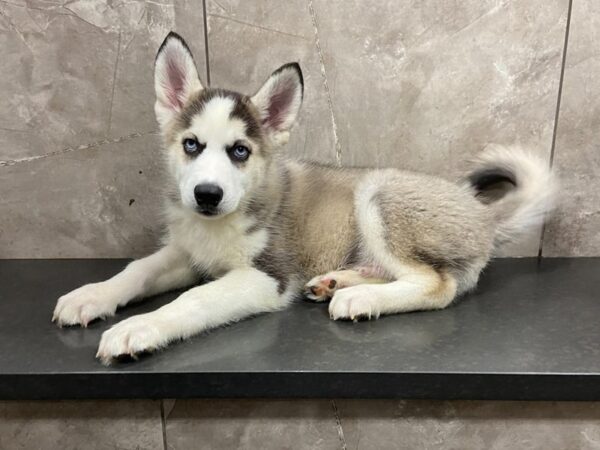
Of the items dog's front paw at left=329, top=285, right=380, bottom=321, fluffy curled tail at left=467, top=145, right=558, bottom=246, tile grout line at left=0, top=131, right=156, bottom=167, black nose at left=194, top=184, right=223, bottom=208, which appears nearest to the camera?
black nose at left=194, top=184, right=223, bottom=208

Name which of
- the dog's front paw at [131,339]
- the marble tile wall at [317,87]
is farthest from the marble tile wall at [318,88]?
the dog's front paw at [131,339]

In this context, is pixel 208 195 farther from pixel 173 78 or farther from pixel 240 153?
pixel 173 78

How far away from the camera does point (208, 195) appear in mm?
1351

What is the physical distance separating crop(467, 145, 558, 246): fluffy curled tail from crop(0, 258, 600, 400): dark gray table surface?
29 cm

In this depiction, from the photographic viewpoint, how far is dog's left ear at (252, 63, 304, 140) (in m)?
1.49

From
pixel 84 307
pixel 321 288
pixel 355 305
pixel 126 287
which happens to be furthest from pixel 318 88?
pixel 84 307

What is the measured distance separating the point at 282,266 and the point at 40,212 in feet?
3.59

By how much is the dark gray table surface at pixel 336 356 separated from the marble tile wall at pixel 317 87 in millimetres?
557

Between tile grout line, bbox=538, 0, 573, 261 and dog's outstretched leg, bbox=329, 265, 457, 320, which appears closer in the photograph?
dog's outstretched leg, bbox=329, 265, 457, 320

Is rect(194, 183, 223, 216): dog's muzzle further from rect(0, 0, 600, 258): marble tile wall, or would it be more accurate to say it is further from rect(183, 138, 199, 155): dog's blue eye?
rect(0, 0, 600, 258): marble tile wall

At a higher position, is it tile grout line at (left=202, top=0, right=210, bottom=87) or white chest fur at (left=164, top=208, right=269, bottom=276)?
tile grout line at (left=202, top=0, right=210, bottom=87)

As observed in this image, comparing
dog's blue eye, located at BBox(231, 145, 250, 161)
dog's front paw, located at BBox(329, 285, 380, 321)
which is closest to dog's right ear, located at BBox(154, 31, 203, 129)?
dog's blue eye, located at BBox(231, 145, 250, 161)

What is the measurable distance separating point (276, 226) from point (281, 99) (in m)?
0.40

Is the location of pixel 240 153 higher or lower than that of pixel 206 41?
lower
